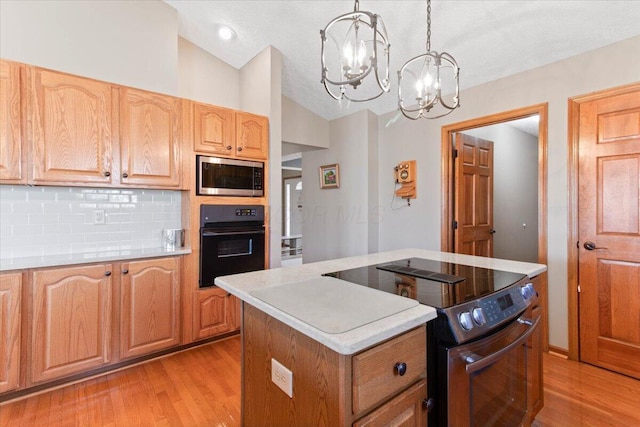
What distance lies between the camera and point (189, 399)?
1929 millimetres

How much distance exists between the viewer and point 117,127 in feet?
7.53

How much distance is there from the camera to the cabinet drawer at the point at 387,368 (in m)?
0.85

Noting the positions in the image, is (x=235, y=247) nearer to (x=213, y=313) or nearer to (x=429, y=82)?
(x=213, y=313)

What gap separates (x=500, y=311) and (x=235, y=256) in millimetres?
2172

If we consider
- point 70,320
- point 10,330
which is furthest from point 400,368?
point 10,330

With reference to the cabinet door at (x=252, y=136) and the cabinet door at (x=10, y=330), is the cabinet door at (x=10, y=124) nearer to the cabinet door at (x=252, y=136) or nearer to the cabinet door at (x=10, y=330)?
the cabinet door at (x=10, y=330)

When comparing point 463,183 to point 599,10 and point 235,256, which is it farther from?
point 235,256

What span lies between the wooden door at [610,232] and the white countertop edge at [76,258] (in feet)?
10.4

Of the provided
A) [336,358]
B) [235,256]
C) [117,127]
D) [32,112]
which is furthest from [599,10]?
[32,112]

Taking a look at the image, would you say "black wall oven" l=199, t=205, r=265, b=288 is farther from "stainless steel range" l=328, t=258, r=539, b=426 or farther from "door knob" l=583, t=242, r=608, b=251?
"door knob" l=583, t=242, r=608, b=251

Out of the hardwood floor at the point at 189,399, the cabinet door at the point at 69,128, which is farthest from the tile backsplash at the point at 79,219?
the hardwood floor at the point at 189,399

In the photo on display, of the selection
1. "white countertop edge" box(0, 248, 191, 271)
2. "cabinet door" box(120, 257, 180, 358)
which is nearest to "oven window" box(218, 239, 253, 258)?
"white countertop edge" box(0, 248, 191, 271)

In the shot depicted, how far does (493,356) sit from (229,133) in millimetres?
2563

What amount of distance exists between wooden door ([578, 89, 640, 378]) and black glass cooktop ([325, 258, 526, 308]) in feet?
4.47
